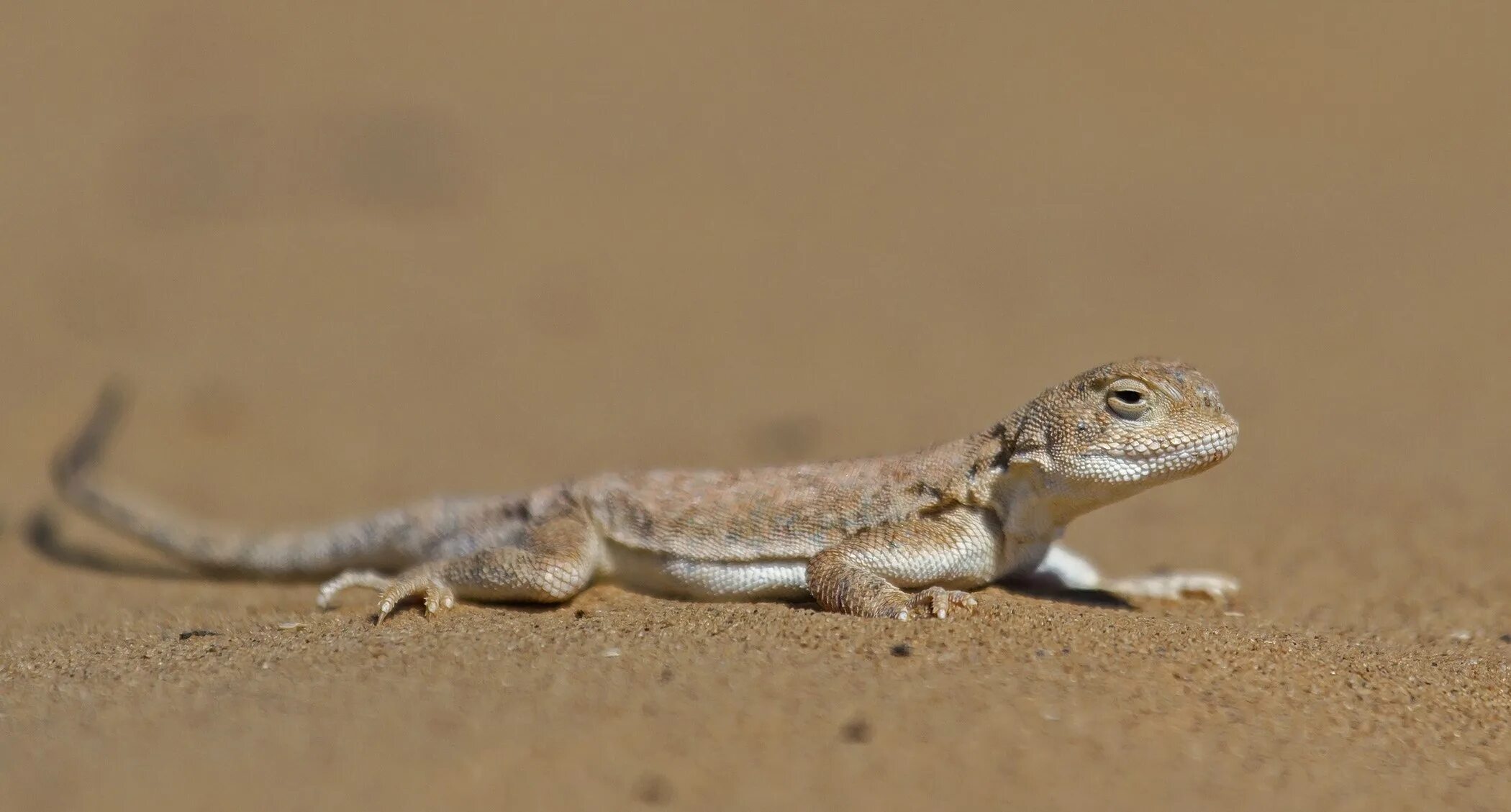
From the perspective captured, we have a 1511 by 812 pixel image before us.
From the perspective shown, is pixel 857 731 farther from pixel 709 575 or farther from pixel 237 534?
pixel 237 534

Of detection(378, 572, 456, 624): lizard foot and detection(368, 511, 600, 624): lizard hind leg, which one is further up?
detection(368, 511, 600, 624): lizard hind leg

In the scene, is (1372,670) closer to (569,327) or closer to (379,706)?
(379,706)

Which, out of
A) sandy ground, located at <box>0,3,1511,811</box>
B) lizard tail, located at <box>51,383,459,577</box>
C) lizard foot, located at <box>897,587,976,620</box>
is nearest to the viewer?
sandy ground, located at <box>0,3,1511,811</box>

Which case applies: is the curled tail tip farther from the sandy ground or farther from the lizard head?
the lizard head

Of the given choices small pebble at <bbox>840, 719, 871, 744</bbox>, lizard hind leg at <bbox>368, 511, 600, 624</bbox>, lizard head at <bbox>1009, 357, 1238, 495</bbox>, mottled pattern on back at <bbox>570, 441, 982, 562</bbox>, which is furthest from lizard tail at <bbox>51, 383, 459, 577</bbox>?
small pebble at <bbox>840, 719, 871, 744</bbox>

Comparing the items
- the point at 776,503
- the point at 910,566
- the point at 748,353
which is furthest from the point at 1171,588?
the point at 748,353

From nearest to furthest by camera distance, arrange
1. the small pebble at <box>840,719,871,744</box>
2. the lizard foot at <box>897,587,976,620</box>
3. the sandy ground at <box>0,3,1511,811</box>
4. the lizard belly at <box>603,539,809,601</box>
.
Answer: the small pebble at <box>840,719,871,744</box> < the sandy ground at <box>0,3,1511,811</box> < the lizard foot at <box>897,587,976,620</box> < the lizard belly at <box>603,539,809,601</box>
